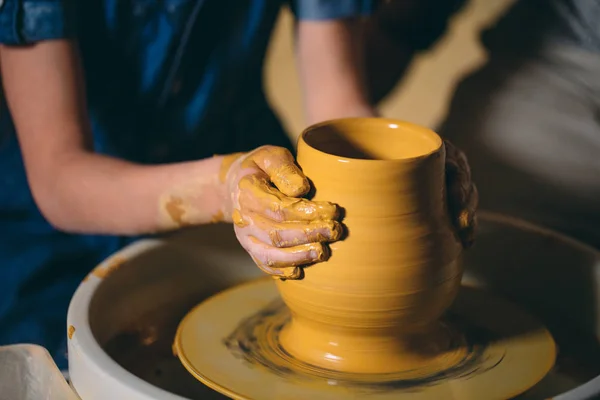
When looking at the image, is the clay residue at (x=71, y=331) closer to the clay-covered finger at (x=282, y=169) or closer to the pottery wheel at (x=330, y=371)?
the pottery wheel at (x=330, y=371)

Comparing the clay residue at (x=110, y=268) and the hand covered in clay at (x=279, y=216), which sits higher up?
the hand covered in clay at (x=279, y=216)

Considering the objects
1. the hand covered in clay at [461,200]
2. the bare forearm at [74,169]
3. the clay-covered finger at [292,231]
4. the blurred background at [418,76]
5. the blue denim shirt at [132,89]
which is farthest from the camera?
the blurred background at [418,76]

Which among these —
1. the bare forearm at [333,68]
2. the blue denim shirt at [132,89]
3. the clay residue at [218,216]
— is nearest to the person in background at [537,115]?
the bare forearm at [333,68]

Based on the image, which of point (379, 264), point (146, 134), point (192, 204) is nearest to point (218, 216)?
point (192, 204)

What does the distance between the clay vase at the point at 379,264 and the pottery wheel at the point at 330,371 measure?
24mm

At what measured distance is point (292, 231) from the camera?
0.84 meters

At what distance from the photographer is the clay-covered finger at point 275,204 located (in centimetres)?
84

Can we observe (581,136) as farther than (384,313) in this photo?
Yes

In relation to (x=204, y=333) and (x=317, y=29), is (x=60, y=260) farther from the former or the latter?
(x=317, y=29)

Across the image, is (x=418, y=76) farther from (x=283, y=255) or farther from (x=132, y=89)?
(x=283, y=255)

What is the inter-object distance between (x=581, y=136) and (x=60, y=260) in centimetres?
103

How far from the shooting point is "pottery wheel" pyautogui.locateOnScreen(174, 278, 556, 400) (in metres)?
0.88

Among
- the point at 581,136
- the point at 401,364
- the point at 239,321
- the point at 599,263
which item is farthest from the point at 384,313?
the point at 581,136

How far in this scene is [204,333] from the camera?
1008 mm
